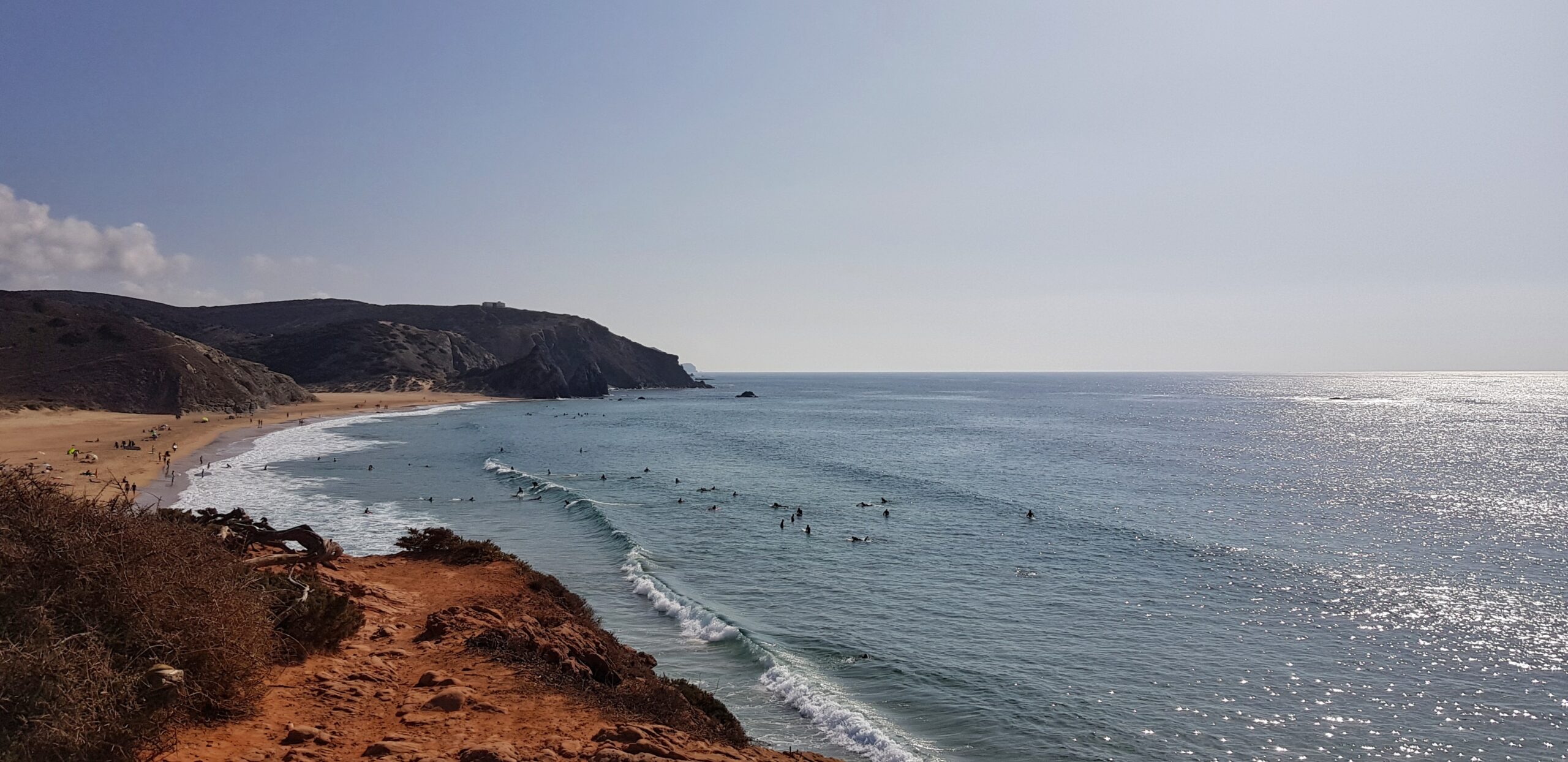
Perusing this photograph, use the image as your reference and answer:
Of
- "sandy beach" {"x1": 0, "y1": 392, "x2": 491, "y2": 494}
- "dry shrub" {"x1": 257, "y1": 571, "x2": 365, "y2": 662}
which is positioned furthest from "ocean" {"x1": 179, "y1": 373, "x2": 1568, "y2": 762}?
"dry shrub" {"x1": 257, "y1": 571, "x2": 365, "y2": 662}

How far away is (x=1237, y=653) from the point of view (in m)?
18.8

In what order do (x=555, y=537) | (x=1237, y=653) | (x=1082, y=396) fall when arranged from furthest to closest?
(x=1082, y=396) → (x=555, y=537) → (x=1237, y=653)

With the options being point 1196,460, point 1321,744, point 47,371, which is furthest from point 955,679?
point 47,371

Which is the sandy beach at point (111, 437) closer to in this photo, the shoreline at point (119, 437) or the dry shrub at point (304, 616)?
the shoreline at point (119, 437)

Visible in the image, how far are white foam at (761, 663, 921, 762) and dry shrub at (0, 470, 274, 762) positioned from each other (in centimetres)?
953

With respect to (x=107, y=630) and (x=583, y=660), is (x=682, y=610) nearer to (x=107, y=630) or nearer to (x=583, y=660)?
(x=583, y=660)

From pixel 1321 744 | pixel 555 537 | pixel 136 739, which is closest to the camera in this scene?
pixel 136 739

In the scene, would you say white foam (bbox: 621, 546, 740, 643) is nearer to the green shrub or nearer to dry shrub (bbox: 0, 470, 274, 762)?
the green shrub

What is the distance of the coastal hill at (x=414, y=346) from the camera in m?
141

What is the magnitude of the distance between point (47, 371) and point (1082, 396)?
172m

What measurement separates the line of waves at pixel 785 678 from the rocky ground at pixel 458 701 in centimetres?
305

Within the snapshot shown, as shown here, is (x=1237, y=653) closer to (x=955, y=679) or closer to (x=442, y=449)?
(x=955, y=679)

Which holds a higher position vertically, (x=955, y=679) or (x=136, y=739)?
(x=136, y=739)

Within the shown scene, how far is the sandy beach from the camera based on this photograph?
40.0 m
